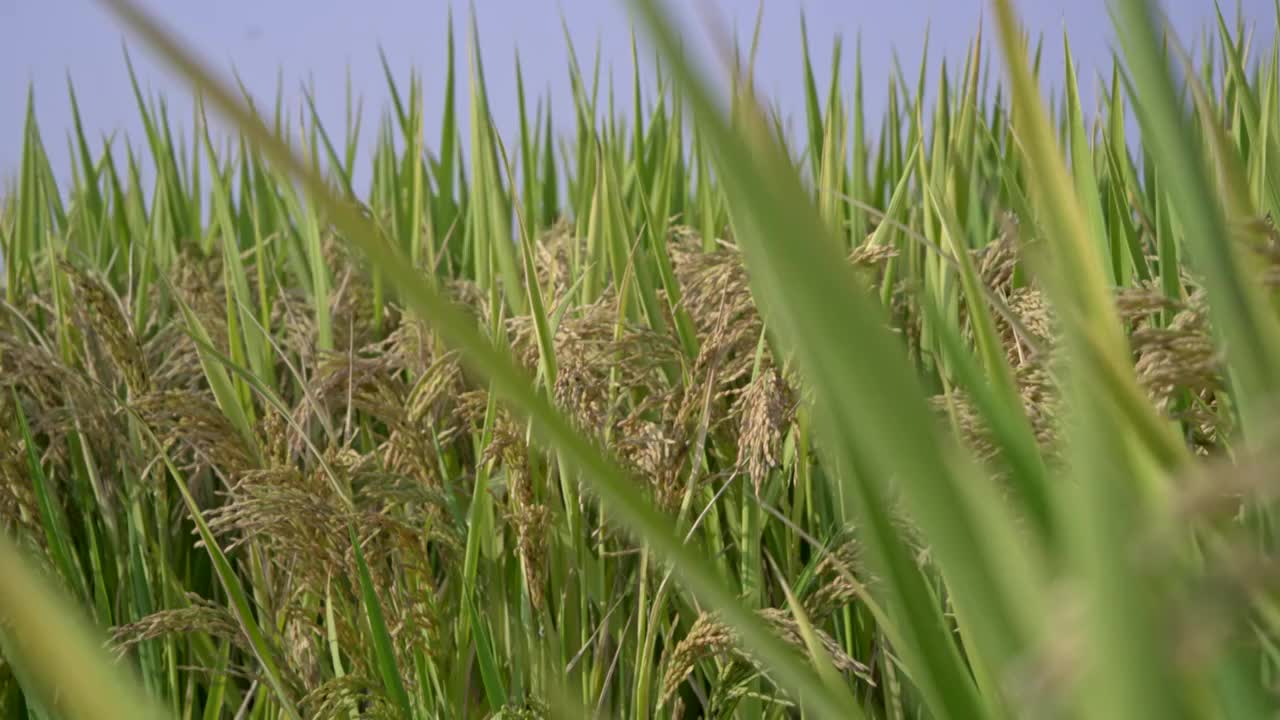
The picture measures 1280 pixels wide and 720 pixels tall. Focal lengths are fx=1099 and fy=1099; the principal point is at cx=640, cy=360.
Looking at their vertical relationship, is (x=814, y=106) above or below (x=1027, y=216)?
above

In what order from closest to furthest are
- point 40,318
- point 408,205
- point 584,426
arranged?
point 584,426 < point 40,318 < point 408,205

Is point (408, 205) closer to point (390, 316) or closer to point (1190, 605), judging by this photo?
point (390, 316)

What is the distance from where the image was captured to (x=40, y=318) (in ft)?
8.19

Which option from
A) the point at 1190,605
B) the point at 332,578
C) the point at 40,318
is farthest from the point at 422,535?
the point at 40,318

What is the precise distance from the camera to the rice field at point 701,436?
35 cm

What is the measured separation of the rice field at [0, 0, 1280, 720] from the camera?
1.14ft

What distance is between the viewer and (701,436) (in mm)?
1204

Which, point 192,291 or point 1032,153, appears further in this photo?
point 192,291

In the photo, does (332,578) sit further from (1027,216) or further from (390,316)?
(390,316)

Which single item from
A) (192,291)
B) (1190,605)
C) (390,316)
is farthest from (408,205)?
(1190,605)

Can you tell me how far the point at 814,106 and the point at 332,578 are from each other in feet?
4.83

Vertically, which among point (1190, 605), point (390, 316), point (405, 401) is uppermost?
point (390, 316)

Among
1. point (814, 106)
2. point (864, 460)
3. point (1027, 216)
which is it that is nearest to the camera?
point (864, 460)

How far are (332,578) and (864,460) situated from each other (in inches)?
40.9
